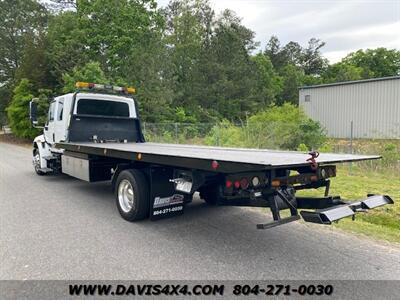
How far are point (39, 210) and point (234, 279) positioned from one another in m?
A: 4.56

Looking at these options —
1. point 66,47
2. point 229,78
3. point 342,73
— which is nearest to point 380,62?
point 342,73

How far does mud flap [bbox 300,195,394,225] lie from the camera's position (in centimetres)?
358

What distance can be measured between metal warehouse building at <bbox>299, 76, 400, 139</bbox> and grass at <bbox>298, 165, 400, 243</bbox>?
1094cm

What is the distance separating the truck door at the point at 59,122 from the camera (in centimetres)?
906

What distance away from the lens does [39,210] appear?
21.3 ft

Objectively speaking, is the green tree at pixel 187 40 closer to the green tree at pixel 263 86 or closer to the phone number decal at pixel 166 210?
the green tree at pixel 263 86

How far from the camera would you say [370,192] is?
7586mm

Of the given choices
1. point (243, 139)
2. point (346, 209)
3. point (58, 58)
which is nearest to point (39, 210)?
point (346, 209)

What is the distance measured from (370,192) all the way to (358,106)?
18092 millimetres

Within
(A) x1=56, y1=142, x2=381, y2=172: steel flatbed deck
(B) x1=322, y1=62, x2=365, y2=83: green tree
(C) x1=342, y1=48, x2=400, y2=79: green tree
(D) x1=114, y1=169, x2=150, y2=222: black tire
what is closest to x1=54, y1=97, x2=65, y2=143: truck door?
(A) x1=56, y1=142, x2=381, y2=172: steel flatbed deck

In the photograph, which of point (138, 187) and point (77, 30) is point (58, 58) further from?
point (138, 187)

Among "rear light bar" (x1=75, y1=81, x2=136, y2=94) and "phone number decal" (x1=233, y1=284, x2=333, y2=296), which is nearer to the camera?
"phone number decal" (x1=233, y1=284, x2=333, y2=296)

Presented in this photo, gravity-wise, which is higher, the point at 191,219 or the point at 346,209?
the point at 346,209

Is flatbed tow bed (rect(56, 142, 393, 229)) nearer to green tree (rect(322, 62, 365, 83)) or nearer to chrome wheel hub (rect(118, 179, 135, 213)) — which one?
chrome wheel hub (rect(118, 179, 135, 213))
